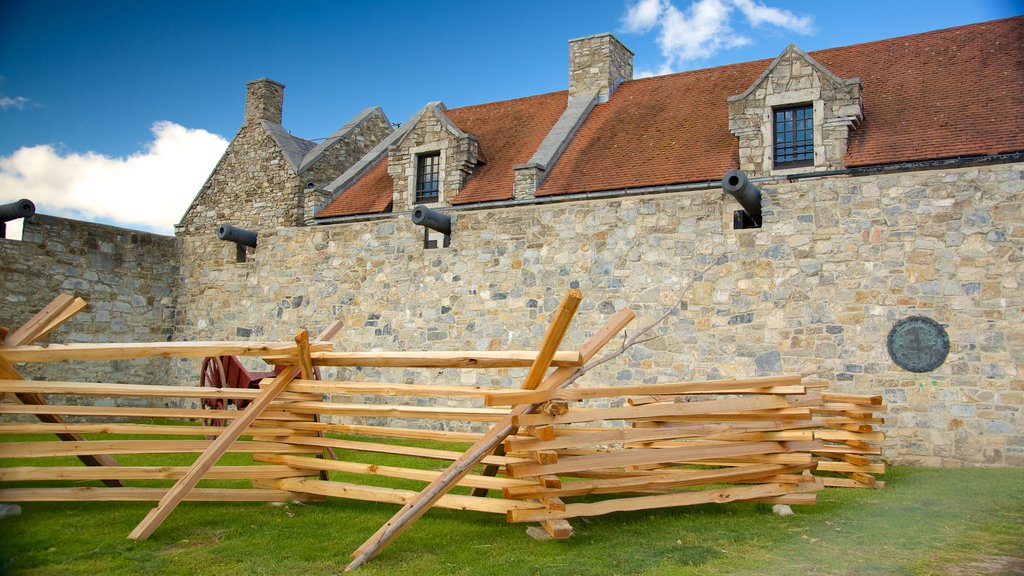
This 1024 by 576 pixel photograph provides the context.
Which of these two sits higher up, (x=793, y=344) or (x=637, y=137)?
(x=637, y=137)

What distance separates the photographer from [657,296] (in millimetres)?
12445

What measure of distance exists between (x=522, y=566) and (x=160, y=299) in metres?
13.5

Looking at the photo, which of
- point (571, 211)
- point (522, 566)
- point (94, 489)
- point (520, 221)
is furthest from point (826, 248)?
point (94, 489)

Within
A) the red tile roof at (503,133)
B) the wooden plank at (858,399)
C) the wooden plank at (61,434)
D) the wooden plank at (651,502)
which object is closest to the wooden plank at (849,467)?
the wooden plank at (858,399)

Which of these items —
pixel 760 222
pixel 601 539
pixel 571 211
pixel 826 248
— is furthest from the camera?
pixel 571 211

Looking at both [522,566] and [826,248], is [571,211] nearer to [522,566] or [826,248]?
[826,248]

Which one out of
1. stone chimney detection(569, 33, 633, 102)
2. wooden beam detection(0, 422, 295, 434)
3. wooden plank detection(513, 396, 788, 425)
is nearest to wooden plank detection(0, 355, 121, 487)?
wooden beam detection(0, 422, 295, 434)

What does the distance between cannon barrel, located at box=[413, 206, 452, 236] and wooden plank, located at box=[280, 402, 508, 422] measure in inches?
251

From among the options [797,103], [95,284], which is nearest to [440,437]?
[797,103]

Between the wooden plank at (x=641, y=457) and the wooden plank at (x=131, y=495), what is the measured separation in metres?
2.35

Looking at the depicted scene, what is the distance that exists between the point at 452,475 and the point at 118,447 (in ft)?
10.3

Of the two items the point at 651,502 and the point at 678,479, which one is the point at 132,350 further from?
the point at 678,479

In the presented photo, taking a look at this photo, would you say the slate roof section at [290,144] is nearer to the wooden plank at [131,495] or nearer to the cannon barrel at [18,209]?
the cannon barrel at [18,209]

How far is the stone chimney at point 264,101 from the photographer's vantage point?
2119 centimetres
